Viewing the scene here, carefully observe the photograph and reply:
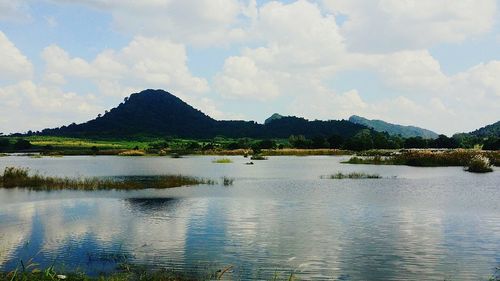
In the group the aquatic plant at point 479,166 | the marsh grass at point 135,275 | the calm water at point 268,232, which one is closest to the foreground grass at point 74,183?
the calm water at point 268,232

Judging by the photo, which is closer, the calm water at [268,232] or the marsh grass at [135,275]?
the marsh grass at [135,275]

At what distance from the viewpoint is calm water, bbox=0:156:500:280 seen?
20031 millimetres

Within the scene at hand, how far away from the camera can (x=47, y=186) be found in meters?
54.9

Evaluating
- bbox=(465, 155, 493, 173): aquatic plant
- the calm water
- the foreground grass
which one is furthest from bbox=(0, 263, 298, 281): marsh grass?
bbox=(465, 155, 493, 173): aquatic plant

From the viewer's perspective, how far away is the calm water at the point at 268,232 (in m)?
20.0

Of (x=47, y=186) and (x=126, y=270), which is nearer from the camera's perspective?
(x=126, y=270)

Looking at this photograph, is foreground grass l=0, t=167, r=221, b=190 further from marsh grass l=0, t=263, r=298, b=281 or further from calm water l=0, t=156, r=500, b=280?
marsh grass l=0, t=263, r=298, b=281

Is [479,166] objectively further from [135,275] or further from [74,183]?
[135,275]

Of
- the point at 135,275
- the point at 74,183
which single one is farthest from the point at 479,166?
the point at 135,275

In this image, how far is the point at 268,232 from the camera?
27.2m

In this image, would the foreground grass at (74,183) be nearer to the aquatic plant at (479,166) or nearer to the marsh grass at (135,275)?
the marsh grass at (135,275)

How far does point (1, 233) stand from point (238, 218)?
14671 mm

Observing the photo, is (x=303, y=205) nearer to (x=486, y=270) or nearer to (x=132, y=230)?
(x=132, y=230)

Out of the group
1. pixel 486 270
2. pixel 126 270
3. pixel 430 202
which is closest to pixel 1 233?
pixel 126 270
